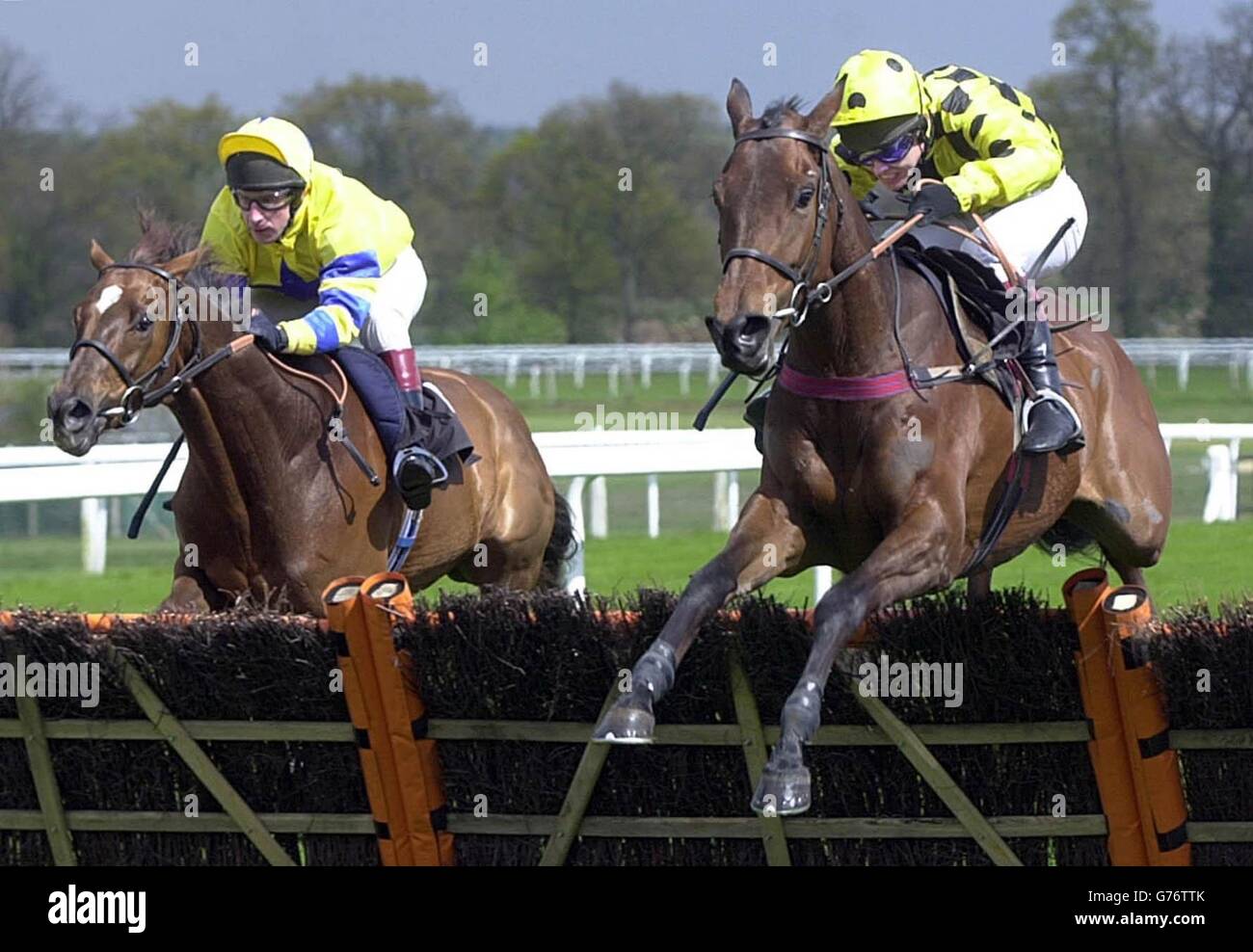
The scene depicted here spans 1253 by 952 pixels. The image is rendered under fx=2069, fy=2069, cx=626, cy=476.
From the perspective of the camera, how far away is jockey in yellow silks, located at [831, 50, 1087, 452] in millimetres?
5070

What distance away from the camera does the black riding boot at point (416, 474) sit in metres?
5.82

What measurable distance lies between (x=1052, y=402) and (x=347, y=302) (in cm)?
194

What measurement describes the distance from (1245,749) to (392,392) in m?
2.77

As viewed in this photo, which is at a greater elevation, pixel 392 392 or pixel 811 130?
pixel 811 130

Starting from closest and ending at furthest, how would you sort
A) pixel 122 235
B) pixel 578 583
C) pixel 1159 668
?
1. pixel 1159 668
2. pixel 578 583
3. pixel 122 235

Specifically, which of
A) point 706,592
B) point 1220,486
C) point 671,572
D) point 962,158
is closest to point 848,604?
point 706,592

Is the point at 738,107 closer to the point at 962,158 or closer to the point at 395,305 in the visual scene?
the point at 962,158

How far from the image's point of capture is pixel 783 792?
13.3ft

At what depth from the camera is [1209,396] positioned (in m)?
24.8

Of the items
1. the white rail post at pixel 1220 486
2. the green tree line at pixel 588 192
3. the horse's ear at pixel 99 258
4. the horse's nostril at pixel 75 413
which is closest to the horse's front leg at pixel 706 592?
the horse's nostril at pixel 75 413

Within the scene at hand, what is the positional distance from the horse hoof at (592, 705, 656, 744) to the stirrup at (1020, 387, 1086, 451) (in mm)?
1544

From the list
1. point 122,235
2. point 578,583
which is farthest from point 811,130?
point 122,235

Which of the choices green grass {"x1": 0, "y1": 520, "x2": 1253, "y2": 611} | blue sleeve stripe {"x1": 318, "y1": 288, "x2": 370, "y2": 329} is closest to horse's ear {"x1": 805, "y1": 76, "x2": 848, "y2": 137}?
blue sleeve stripe {"x1": 318, "y1": 288, "x2": 370, "y2": 329}
